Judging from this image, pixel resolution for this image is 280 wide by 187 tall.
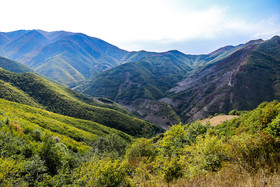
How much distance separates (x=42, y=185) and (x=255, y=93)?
191 metres

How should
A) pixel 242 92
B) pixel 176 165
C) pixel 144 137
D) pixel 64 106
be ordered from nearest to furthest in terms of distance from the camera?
pixel 176 165, pixel 64 106, pixel 144 137, pixel 242 92

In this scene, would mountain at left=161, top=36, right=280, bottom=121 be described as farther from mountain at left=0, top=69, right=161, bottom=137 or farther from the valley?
mountain at left=0, top=69, right=161, bottom=137

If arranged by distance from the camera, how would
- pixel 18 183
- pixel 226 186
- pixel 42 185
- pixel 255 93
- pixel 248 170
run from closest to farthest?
pixel 226 186 < pixel 248 170 < pixel 18 183 < pixel 42 185 < pixel 255 93

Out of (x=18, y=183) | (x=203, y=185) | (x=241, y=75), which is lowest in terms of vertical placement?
(x=18, y=183)

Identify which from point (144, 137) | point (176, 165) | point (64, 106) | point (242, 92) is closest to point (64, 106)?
point (64, 106)

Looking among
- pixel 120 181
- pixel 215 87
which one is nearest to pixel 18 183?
pixel 120 181

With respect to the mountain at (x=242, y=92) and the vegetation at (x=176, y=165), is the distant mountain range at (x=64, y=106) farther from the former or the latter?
the vegetation at (x=176, y=165)

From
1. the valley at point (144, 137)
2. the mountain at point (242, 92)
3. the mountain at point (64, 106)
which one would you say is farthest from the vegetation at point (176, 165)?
the mountain at point (242, 92)

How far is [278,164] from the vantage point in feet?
25.1

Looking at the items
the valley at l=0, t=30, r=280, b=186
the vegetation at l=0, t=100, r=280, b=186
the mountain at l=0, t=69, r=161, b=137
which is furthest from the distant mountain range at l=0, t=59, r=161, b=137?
the vegetation at l=0, t=100, r=280, b=186

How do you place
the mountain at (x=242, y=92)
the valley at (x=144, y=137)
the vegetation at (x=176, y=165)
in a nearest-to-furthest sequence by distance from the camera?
the vegetation at (x=176, y=165), the valley at (x=144, y=137), the mountain at (x=242, y=92)

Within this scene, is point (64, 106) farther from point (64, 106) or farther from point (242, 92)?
point (242, 92)

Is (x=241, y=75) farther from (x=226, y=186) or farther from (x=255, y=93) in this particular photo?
(x=226, y=186)

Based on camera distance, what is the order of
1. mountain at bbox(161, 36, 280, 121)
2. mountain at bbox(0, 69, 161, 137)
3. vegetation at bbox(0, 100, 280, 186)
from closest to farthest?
vegetation at bbox(0, 100, 280, 186), mountain at bbox(0, 69, 161, 137), mountain at bbox(161, 36, 280, 121)
